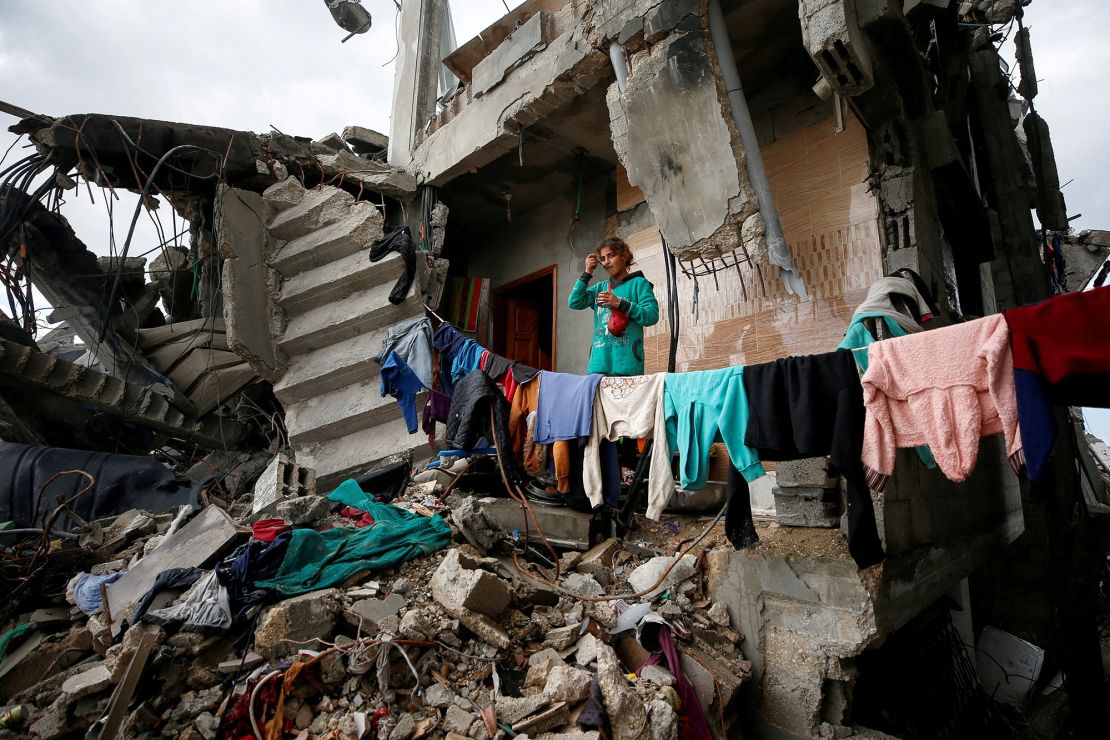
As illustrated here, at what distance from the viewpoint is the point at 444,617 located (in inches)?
127

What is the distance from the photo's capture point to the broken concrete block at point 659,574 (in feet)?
12.5

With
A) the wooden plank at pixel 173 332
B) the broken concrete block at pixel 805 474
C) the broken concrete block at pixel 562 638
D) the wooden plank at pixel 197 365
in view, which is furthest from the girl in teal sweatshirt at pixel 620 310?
the wooden plank at pixel 173 332

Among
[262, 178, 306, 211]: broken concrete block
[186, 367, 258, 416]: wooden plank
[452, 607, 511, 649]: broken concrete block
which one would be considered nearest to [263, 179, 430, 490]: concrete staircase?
[262, 178, 306, 211]: broken concrete block

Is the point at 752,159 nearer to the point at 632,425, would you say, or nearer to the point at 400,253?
the point at 632,425

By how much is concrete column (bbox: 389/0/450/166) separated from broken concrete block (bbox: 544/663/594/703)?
7401 mm

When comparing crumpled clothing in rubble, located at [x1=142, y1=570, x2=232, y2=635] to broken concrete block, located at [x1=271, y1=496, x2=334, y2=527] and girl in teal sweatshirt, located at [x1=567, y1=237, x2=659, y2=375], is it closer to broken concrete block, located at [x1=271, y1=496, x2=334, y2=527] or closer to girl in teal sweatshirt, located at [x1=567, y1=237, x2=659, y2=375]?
broken concrete block, located at [x1=271, y1=496, x2=334, y2=527]

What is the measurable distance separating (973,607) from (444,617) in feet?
27.7

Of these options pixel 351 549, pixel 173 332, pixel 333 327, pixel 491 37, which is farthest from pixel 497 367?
pixel 173 332

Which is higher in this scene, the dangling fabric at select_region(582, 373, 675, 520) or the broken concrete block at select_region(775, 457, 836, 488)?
the dangling fabric at select_region(582, 373, 675, 520)

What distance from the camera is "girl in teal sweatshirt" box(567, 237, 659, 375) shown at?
4434 mm

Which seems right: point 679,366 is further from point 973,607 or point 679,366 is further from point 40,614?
point 973,607

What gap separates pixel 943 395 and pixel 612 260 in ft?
9.46

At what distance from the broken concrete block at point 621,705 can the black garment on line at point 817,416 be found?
1.43m

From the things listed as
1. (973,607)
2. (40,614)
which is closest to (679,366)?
(40,614)
